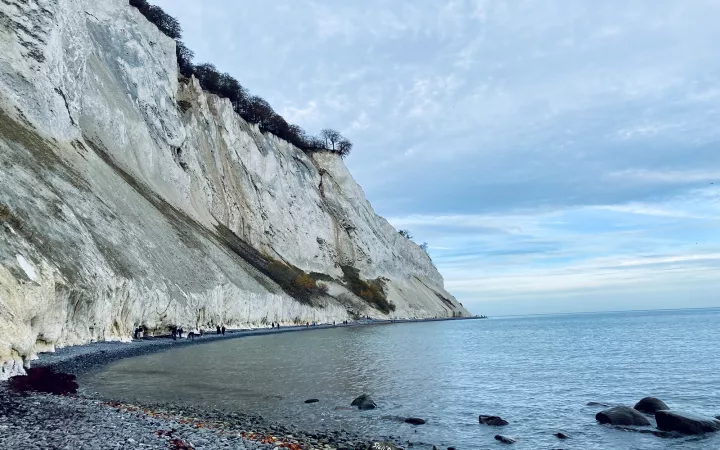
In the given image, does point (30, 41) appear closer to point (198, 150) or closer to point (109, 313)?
point (109, 313)

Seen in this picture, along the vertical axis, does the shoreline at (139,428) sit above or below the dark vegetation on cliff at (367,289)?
below

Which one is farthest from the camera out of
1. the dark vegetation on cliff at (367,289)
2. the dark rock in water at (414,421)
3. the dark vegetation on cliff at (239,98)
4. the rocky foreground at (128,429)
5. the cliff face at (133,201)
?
the dark vegetation on cliff at (367,289)

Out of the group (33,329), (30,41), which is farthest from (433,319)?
(33,329)

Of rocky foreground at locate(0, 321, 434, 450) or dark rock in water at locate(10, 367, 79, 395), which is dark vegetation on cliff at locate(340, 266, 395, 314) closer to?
dark rock in water at locate(10, 367, 79, 395)

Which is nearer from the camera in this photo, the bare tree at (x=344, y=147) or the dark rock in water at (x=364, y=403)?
the dark rock in water at (x=364, y=403)

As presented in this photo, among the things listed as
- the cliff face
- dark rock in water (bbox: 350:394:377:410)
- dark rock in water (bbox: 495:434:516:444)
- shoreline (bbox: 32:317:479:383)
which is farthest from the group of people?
dark rock in water (bbox: 495:434:516:444)

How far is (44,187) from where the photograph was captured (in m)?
26.1

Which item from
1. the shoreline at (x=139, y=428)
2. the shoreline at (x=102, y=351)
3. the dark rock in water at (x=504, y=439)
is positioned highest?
the shoreline at (x=102, y=351)

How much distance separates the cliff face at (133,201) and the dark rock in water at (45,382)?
0.55 metres

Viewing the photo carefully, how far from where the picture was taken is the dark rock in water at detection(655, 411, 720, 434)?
1422 cm

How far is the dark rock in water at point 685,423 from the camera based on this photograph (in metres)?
14.2

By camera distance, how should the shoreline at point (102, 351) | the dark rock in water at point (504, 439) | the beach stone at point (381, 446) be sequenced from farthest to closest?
the shoreline at point (102, 351)
the dark rock in water at point (504, 439)
the beach stone at point (381, 446)

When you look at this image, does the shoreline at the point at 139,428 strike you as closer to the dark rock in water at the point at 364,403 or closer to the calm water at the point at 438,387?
the calm water at the point at 438,387

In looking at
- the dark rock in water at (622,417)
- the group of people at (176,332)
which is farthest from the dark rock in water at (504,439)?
the group of people at (176,332)
